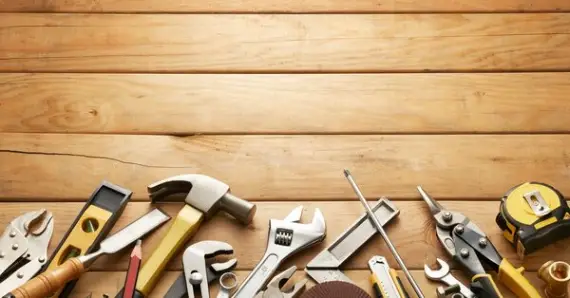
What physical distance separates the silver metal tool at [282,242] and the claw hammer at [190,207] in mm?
71

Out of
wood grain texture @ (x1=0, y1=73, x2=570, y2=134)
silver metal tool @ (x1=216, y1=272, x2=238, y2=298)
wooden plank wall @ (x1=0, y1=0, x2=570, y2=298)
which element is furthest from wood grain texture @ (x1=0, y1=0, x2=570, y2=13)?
silver metal tool @ (x1=216, y1=272, x2=238, y2=298)

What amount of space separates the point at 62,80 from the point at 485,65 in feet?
3.30

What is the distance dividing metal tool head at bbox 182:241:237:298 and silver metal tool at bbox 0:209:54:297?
11.3 inches

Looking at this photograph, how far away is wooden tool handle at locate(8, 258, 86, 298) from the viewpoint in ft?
4.53

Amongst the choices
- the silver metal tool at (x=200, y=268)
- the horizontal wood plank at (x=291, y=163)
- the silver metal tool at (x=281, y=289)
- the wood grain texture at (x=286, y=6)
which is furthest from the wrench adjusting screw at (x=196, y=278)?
the wood grain texture at (x=286, y=6)

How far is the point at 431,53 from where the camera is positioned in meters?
1.83

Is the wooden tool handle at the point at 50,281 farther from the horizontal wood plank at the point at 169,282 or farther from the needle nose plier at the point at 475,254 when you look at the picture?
the needle nose plier at the point at 475,254

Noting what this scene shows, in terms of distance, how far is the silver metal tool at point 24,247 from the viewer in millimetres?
1476

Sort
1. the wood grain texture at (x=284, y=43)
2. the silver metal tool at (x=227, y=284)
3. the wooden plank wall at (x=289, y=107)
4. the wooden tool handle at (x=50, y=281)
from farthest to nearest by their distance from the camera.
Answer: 1. the wood grain texture at (x=284, y=43)
2. the wooden plank wall at (x=289, y=107)
3. the silver metal tool at (x=227, y=284)
4. the wooden tool handle at (x=50, y=281)

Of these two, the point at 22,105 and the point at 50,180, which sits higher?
the point at 22,105

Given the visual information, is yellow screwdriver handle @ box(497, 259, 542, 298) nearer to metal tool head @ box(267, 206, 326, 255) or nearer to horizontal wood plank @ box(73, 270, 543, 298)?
horizontal wood plank @ box(73, 270, 543, 298)

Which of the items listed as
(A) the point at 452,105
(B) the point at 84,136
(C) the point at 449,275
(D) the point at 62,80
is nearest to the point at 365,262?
(C) the point at 449,275

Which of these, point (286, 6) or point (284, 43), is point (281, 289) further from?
point (286, 6)

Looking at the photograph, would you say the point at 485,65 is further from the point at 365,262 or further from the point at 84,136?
the point at 84,136
